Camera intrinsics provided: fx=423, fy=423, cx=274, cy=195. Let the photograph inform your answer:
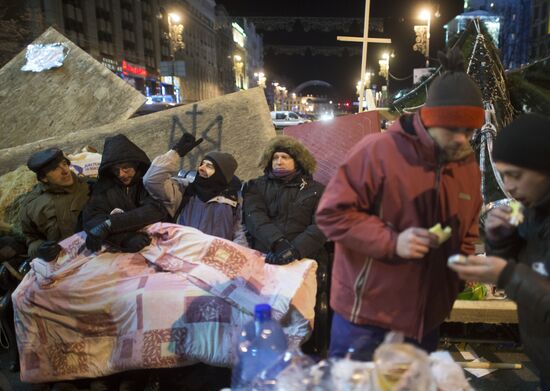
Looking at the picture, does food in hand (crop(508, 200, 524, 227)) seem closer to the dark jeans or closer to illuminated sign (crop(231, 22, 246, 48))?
the dark jeans

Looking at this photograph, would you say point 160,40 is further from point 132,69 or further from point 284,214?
point 284,214

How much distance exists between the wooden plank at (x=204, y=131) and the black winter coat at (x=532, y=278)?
378 cm

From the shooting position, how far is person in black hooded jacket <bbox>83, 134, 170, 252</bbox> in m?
3.34

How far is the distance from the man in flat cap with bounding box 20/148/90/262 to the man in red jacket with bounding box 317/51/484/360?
282cm

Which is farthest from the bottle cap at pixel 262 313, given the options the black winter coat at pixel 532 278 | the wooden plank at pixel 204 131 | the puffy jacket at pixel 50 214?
the wooden plank at pixel 204 131

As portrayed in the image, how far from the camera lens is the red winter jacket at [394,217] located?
5.42 ft

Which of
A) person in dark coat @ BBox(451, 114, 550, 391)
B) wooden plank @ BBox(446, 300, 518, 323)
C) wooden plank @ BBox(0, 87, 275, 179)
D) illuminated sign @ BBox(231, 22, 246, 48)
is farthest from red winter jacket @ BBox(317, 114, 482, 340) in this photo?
illuminated sign @ BBox(231, 22, 246, 48)

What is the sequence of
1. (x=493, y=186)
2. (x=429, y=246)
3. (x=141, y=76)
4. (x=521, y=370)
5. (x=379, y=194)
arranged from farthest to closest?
(x=141, y=76) → (x=493, y=186) → (x=521, y=370) → (x=379, y=194) → (x=429, y=246)

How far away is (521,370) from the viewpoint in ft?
11.0

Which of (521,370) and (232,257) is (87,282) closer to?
(232,257)

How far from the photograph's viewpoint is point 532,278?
1.48 m

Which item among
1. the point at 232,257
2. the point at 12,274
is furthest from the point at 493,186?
the point at 12,274

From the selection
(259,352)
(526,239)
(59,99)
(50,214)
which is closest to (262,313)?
(259,352)

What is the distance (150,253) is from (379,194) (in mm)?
2243
